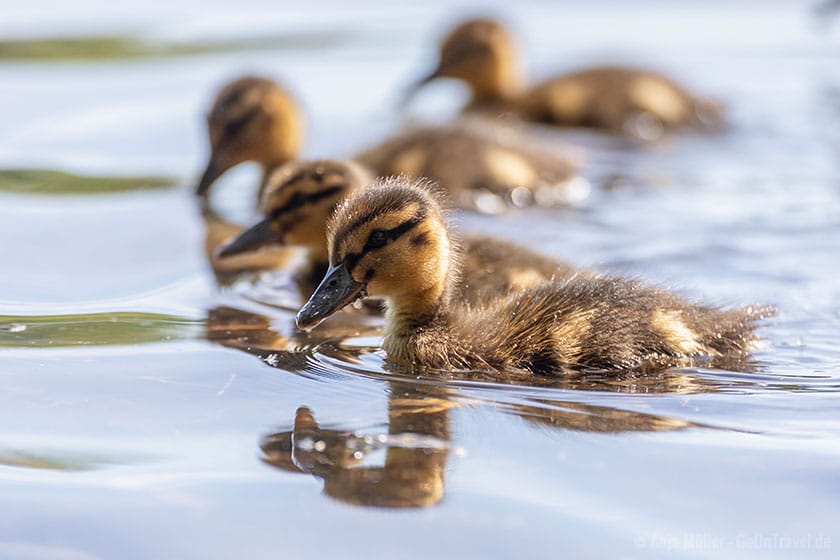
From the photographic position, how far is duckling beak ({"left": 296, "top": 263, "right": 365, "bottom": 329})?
405cm

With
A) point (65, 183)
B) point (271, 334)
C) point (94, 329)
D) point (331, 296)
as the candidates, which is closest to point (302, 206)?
point (271, 334)

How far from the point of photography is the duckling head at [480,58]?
8.16 meters

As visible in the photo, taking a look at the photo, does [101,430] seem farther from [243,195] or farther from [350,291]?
[243,195]

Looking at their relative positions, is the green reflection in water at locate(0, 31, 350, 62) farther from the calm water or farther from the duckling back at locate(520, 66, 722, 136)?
the duckling back at locate(520, 66, 722, 136)

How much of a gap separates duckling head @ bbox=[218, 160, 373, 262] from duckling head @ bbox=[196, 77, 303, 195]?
1271 mm

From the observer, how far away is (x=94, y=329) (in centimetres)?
446

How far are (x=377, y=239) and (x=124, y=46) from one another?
19.8 feet

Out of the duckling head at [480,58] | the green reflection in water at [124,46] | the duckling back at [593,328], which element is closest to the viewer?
the duckling back at [593,328]

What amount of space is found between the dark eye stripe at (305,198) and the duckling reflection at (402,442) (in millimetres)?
1348

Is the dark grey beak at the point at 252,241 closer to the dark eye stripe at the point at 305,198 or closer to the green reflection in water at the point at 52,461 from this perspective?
the dark eye stripe at the point at 305,198

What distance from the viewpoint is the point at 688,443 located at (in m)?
3.44

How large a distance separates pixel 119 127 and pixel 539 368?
174 inches

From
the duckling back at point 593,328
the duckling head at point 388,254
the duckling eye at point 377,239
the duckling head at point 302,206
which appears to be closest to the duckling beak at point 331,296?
the duckling head at point 388,254

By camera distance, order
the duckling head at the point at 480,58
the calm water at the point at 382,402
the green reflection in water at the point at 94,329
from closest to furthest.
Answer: the calm water at the point at 382,402
the green reflection in water at the point at 94,329
the duckling head at the point at 480,58
